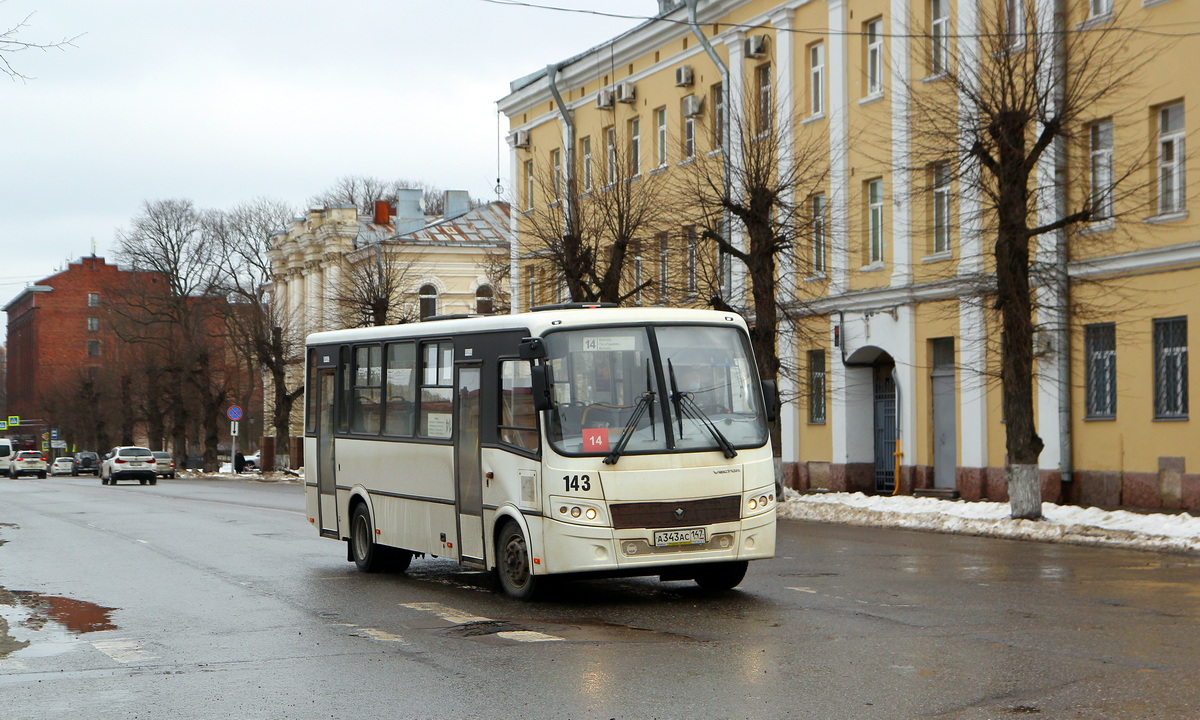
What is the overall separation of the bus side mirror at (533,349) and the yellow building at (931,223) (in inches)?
464

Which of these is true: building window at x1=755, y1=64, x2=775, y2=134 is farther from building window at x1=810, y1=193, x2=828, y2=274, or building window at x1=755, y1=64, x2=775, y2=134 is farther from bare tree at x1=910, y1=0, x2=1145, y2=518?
bare tree at x1=910, y1=0, x2=1145, y2=518

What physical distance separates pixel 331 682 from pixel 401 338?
Result: 271 inches

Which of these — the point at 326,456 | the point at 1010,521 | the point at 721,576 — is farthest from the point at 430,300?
the point at 721,576

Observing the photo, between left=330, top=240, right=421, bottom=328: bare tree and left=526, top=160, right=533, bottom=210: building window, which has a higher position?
left=526, top=160, right=533, bottom=210: building window

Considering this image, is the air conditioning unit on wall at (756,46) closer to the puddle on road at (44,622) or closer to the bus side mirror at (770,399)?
the bus side mirror at (770,399)

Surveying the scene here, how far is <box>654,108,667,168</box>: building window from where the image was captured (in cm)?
4188

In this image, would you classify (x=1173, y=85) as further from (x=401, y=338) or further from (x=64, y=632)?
(x=64, y=632)

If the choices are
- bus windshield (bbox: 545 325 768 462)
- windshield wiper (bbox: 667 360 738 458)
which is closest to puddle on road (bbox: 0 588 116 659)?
bus windshield (bbox: 545 325 768 462)

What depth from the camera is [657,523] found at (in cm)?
1290

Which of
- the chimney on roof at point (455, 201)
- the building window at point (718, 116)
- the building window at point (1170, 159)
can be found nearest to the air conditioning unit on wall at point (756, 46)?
the building window at point (718, 116)

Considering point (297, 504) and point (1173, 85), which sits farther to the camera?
point (297, 504)

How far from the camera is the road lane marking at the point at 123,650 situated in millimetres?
10602

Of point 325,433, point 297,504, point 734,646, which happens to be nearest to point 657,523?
point 734,646

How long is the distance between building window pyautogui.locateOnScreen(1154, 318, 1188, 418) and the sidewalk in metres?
2.31
